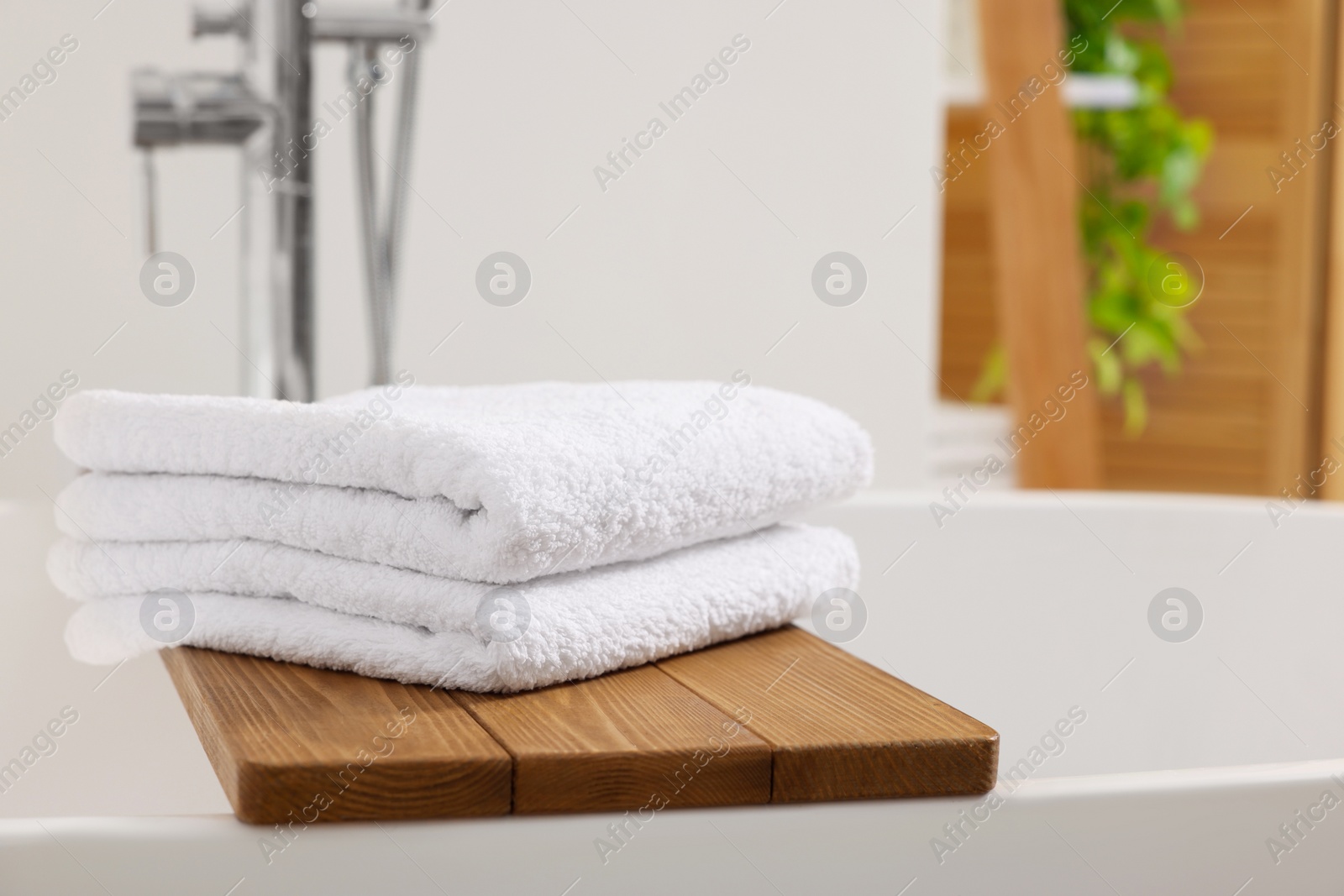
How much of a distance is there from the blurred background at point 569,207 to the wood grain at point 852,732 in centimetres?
42

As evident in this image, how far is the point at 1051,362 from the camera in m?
1.61

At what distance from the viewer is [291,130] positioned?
79 centimetres

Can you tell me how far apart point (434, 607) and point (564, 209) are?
2.32 feet

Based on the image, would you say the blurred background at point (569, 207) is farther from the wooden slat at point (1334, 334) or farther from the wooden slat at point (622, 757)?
the wooden slat at point (1334, 334)

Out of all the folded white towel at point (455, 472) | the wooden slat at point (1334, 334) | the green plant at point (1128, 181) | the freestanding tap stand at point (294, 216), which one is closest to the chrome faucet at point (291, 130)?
the freestanding tap stand at point (294, 216)

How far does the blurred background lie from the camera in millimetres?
981

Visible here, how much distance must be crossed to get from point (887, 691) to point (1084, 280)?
224 cm

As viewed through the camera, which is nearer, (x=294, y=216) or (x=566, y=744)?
(x=566, y=744)

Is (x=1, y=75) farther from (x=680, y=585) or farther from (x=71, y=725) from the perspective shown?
(x=680, y=585)

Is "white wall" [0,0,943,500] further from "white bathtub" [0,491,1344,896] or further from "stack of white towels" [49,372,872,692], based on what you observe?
"stack of white towels" [49,372,872,692]

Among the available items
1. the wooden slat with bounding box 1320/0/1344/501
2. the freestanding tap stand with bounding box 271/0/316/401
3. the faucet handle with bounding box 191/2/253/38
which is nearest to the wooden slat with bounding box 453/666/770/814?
the freestanding tap stand with bounding box 271/0/316/401

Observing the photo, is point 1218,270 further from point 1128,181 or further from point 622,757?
point 622,757

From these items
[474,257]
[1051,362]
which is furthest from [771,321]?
[1051,362]

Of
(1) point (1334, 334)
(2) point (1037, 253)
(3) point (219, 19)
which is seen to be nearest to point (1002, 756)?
(3) point (219, 19)
